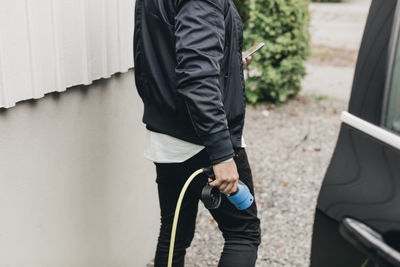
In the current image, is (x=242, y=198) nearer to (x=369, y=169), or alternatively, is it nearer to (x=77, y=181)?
(x=369, y=169)

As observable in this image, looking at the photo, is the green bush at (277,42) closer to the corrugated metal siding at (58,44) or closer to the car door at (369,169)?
the corrugated metal siding at (58,44)

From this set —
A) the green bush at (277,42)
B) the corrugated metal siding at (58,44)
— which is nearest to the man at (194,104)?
the corrugated metal siding at (58,44)

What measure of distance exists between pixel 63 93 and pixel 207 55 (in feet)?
2.59

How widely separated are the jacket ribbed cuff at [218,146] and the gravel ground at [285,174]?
5.87ft

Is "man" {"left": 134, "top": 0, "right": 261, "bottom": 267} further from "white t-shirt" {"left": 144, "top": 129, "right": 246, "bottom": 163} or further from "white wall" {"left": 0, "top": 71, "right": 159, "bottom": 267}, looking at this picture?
"white wall" {"left": 0, "top": 71, "right": 159, "bottom": 267}

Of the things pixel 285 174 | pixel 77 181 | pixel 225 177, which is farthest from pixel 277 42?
pixel 225 177

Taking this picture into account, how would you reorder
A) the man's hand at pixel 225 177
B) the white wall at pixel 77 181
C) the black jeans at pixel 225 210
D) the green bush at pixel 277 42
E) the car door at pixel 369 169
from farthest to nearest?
the green bush at pixel 277 42 < the black jeans at pixel 225 210 < the white wall at pixel 77 181 < the man's hand at pixel 225 177 < the car door at pixel 369 169

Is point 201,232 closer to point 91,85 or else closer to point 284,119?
point 91,85

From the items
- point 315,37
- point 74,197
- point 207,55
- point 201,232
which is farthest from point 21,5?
point 315,37

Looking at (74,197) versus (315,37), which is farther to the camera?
(315,37)

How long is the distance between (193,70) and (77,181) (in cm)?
96

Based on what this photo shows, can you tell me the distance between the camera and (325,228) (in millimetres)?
1680

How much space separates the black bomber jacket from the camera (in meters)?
1.90

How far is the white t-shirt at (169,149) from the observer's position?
7.16 ft
